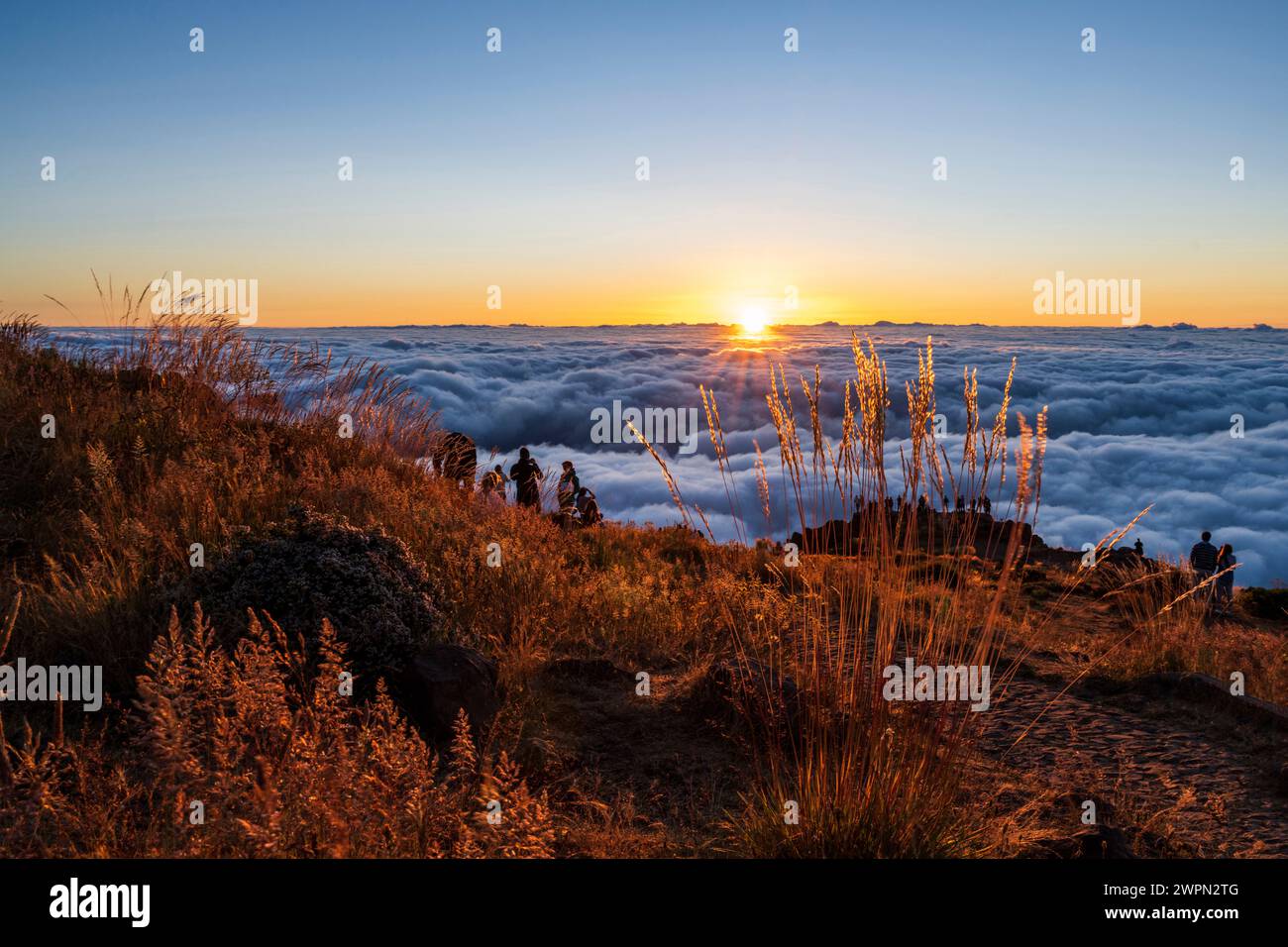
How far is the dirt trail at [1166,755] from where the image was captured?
3.82m

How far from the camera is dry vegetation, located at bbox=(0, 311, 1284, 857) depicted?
2463 mm

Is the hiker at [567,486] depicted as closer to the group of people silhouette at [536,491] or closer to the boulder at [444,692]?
the group of people silhouette at [536,491]

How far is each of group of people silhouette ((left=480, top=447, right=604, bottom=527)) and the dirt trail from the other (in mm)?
5826

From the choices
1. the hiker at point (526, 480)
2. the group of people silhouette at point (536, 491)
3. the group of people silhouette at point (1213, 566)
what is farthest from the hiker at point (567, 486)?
the group of people silhouette at point (1213, 566)

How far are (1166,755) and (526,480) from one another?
9046 mm

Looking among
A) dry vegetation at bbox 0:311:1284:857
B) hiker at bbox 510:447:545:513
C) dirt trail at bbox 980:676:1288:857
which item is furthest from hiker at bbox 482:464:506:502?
dirt trail at bbox 980:676:1288:857

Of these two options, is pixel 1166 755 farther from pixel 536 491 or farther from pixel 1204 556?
pixel 1204 556

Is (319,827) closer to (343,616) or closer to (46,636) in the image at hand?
(343,616)

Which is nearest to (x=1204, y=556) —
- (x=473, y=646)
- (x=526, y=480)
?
(x=526, y=480)

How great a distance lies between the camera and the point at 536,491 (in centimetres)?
1158
